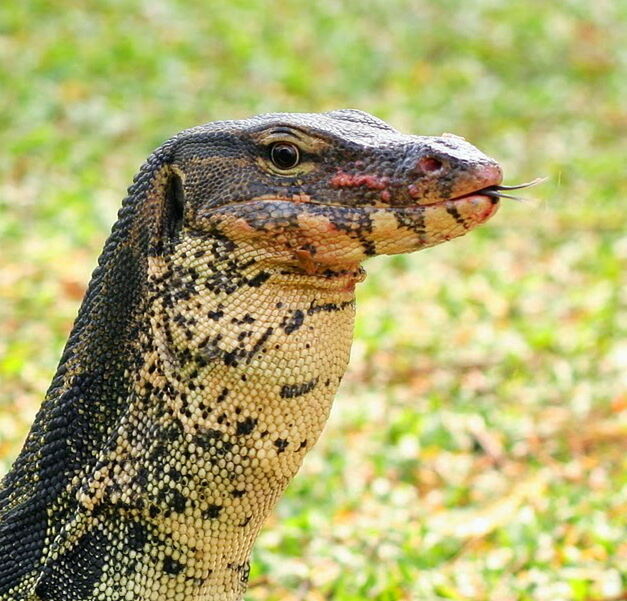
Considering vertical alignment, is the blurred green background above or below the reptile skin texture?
above

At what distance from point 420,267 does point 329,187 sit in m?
6.34

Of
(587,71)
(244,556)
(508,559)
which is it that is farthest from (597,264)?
(244,556)

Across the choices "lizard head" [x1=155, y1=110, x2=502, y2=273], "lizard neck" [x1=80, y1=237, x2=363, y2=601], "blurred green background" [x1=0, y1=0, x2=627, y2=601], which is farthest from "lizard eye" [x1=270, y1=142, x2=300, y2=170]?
"blurred green background" [x1=0, y1=0, x2=627, y2=601]

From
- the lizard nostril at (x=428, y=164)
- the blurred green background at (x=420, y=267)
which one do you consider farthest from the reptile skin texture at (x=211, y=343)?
the blurred green background at (x=420, y=267)

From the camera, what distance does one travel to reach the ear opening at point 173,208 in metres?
2.86

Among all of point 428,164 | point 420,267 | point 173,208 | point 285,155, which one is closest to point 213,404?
point 173,208

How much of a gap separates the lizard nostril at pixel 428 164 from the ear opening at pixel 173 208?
63 centimetres

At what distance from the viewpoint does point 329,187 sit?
2.69 meters

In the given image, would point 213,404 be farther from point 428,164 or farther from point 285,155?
point 428,164

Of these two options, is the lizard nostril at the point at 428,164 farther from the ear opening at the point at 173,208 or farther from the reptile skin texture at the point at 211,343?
the ear opening at the point at 173,208

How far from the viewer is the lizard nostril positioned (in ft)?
8.50

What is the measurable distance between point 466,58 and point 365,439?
848 cm

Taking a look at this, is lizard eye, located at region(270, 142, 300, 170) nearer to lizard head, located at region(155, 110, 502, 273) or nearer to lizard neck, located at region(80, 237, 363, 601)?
lizard head, located at region(155, 110, 502, 273)

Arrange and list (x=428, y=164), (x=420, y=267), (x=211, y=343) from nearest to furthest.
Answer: (x=428, y=164) < (x=211, y=343) < (x=420, y=267)
